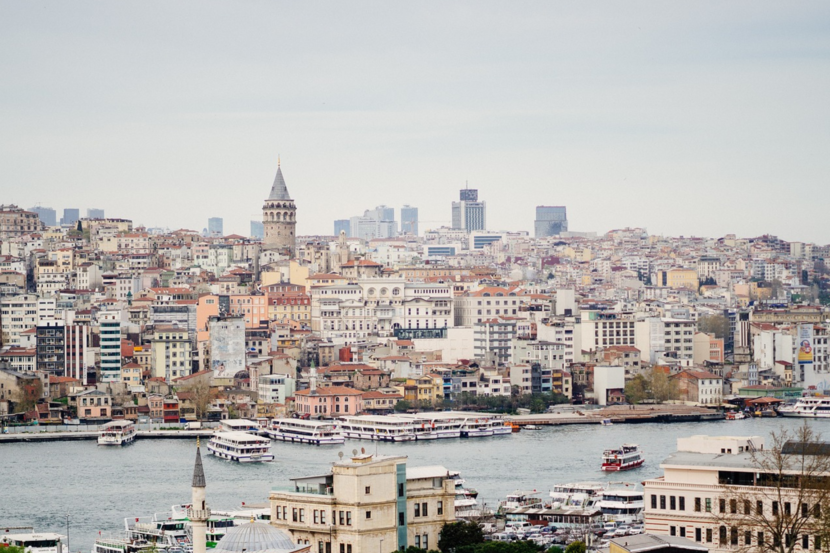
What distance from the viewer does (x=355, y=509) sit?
1393 cm

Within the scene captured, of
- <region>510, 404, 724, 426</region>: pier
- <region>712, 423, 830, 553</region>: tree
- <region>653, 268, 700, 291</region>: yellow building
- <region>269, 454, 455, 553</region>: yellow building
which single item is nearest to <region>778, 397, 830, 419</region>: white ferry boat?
<region>510, 404, 724, 426</region>: pier

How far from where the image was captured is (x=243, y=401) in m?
34.7

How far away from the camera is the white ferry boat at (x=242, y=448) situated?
2747 centimetres

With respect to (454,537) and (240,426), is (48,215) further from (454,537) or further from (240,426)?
(454,537)

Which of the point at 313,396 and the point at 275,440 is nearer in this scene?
the point at 275,440

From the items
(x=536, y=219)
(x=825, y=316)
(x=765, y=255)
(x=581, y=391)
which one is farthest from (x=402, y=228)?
(x=581, y=391)

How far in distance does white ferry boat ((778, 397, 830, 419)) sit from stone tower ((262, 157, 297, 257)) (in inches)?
852

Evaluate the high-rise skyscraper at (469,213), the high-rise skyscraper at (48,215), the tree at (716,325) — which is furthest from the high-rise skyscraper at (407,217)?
the tree at (716,325)

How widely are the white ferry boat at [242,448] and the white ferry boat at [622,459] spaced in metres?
5.17

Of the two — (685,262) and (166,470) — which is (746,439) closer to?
(166,470)

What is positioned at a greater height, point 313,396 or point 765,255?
point 765,255

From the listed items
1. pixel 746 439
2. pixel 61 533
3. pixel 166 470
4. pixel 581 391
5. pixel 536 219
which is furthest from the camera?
pixel 536 219

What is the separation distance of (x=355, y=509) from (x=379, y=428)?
17.6 m

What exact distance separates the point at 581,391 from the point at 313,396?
656 cm
